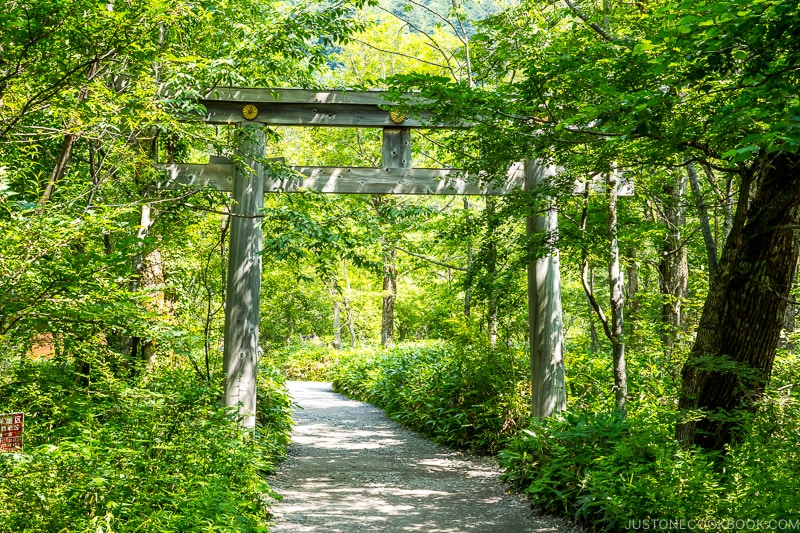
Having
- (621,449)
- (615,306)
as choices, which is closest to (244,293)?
(615,306)

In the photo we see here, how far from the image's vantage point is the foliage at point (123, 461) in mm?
3055

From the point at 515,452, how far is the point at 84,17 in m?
5.34

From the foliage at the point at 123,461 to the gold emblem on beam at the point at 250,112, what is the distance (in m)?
2.85

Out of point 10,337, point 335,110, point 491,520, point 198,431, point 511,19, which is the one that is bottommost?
point 491,520

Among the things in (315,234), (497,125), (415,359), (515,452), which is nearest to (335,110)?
(315,234)

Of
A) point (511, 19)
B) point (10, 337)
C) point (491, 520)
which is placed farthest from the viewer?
point (511, 19)

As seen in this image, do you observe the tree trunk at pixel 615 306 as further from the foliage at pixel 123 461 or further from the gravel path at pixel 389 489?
the foliage at pixel 123 461

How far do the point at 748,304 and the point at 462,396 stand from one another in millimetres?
4911

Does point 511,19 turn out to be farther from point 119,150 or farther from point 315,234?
point 119,150

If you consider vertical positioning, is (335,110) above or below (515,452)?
above

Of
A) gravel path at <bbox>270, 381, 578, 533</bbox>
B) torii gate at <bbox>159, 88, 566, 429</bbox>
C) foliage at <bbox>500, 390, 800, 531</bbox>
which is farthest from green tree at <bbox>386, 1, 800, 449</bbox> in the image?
torii gate at <bbox>159, 88, 566, 429</bbox>

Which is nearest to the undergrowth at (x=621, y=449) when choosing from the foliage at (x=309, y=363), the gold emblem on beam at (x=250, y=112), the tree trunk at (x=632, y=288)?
the tree trunk at (x=632, y=288)

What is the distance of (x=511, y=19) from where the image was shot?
22.9 feet

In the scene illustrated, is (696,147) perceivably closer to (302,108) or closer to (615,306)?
(615,306)
